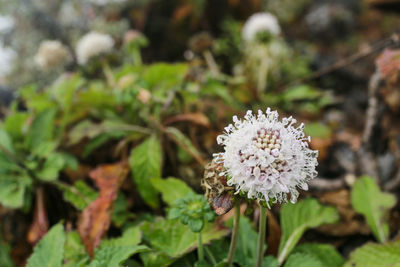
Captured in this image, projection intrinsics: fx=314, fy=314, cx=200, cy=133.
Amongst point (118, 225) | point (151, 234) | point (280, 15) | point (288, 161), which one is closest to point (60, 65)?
point (118, 225)

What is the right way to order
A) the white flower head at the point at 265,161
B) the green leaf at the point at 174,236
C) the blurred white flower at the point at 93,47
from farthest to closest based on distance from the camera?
the blurred white flower at the point at 93,47
the green leaf at the point at 174,236
the white flower head at the point at 265,161

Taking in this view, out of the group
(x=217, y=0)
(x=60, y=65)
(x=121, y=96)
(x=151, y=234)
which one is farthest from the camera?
(x=217, y=0)

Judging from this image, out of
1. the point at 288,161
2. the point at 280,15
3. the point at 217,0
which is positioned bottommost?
the point at 288,161

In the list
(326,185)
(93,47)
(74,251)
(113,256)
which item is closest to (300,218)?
(326,185)

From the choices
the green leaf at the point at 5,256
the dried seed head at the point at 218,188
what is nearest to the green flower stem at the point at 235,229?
the dried seed head at the point at 218,188

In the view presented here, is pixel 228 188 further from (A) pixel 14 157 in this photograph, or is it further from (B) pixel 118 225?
(A) pixel 14 157

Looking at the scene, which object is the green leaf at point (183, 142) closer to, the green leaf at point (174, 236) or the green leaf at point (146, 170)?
the green leaf at point (146, 170)

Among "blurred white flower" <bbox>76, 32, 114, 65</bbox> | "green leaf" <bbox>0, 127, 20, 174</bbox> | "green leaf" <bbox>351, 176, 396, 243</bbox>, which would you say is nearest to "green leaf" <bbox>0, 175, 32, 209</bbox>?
"green leaf" <bbox>0, 127, 20, 174</bbox>

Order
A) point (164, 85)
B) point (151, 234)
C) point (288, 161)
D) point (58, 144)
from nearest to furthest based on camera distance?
point (288, 161) < point (151, 234) < point (58, 144) < point (164, 85)
